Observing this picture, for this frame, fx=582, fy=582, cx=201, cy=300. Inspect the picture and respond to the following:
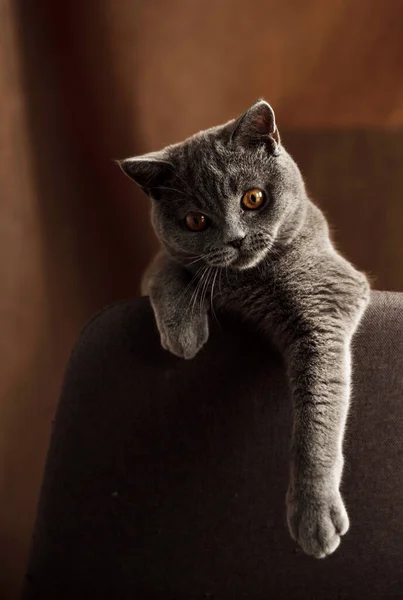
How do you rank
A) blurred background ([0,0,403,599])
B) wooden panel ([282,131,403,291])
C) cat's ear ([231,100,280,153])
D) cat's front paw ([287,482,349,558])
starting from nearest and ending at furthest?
cat's front paw ([287,482,349,558]) < cat's ear ([231,100,280,153]) < blurred background ([0,0,403,599]) < wooden panel ([282,131,403,291])

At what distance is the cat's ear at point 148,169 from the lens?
950mm

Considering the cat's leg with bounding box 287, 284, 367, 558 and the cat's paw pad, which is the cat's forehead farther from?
the cat's paw pad

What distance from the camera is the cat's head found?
912 mm

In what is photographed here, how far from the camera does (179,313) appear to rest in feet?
3.09

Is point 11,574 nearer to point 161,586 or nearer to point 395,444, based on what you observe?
point 161,586

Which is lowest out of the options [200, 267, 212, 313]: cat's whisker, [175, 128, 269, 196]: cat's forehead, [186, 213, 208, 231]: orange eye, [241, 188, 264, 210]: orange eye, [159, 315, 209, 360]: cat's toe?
[159, 315, 209, 360]: cat's toe

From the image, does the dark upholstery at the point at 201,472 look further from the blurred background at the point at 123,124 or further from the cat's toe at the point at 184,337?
the blurred background at the point at 123,124

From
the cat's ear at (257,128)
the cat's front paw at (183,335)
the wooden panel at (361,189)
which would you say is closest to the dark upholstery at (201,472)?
the cat's front paw at (183,335)

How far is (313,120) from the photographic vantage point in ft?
5.19

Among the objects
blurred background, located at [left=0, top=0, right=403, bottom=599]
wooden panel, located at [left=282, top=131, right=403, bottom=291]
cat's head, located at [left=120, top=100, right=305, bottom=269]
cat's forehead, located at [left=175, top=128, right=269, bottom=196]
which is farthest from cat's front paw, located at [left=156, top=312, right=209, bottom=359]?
wooden panel, located at [left=282, top=131, right=403, bottom=291]

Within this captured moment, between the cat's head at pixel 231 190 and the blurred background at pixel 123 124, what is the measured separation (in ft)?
2.12

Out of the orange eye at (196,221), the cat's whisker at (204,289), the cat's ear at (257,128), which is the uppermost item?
the cat's ear at (257,128)

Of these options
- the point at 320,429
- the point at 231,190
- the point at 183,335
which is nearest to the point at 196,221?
the point at 231,190

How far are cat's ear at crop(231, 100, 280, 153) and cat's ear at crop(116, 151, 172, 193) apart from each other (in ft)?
0.42
